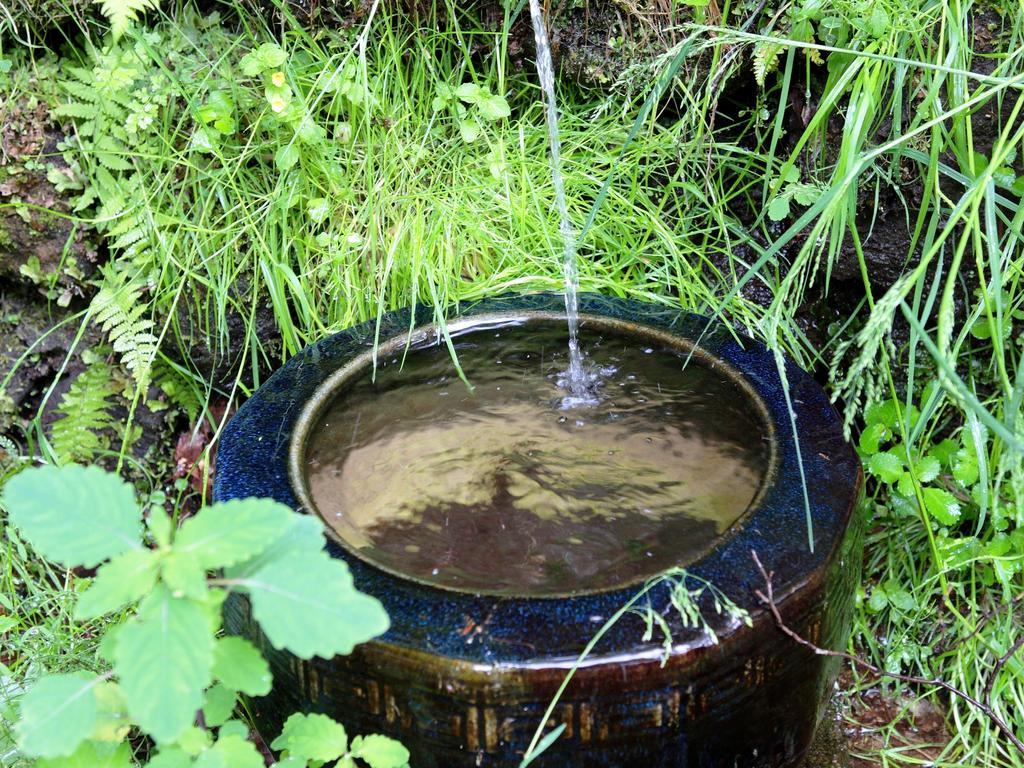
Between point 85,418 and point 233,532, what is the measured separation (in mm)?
1976

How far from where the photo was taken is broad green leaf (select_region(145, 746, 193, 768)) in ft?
4.29

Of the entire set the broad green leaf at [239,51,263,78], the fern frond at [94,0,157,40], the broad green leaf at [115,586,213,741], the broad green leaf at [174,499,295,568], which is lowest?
the broad green leaf at [115,586,213,741]

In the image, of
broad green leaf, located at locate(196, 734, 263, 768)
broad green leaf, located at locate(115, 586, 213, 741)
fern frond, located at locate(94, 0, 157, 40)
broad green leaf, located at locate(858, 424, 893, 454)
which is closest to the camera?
broad green leaf, located at locate(115, 586, 213, 741)

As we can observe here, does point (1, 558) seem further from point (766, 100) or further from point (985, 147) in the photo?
point (985, 147)

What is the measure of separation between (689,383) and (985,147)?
0.97 metres

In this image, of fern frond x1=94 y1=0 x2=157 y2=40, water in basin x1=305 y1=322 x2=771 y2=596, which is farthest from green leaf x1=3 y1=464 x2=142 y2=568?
fern frond x1=94 y1=0 x2=157 y2=40

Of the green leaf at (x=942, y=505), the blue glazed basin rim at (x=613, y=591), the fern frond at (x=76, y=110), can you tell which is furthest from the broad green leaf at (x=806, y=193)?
the fern frond at (x=76, y=110)

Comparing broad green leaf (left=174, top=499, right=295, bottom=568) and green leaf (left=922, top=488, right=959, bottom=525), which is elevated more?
broad green leaf (left=174, top=499, right=295, bottom=568)

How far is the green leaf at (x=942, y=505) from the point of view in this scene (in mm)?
2162

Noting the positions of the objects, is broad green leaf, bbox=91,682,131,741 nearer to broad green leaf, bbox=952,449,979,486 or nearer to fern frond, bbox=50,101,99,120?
broad green leaf, bbox=952,449,979,486

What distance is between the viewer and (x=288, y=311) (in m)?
2.79

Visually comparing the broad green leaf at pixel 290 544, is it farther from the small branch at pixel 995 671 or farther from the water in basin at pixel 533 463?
the small branch at pixel 995 671

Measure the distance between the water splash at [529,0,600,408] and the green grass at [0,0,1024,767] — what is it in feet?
0.29

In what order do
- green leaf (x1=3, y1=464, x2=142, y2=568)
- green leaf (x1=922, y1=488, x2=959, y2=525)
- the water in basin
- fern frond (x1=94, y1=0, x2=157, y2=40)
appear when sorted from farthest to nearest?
fern frond (x1=94, y1=0, x2=157, y2=40)
green leaf (x1=922, y1=488, x2=959, y2=525)
the water in basin
green leaf (x1=3, y1=464, x2=142, y2=568)
